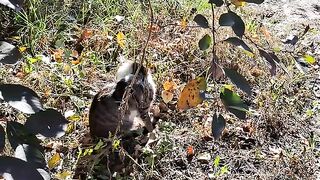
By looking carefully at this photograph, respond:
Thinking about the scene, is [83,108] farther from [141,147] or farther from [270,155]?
[270,155]

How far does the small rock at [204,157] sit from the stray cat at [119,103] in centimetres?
35

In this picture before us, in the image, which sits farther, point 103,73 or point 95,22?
point 95,22

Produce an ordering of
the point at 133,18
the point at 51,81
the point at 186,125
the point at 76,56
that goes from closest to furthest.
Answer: the point at 186,125 → the point at 51,81 → the point at 76,56 → the point at 133,18

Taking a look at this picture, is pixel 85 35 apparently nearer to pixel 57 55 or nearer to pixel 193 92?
pixel 57 55

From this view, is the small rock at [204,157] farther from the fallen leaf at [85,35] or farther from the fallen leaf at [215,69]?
the fallen leaf at [215,69]

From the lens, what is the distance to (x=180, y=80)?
145 inches

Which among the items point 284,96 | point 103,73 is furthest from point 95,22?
point 284,96

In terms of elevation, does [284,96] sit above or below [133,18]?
below

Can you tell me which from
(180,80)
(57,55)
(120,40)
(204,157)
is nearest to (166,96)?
(180,80)

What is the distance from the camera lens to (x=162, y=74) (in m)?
3.61

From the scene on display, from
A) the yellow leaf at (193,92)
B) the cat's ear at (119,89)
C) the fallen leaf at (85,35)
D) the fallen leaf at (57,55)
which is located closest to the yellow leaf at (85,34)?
the fallen leaf at (85,35)

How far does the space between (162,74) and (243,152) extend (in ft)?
2.77

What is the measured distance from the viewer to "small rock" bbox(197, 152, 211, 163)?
9.86ft

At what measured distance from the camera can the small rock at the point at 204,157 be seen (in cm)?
301
